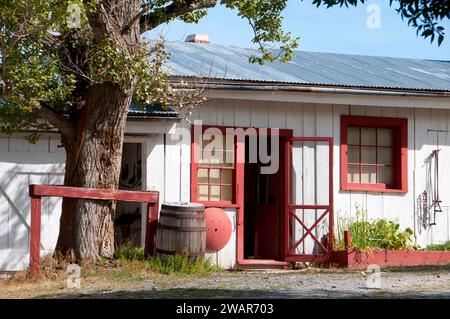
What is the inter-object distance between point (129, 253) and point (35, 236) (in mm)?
1857

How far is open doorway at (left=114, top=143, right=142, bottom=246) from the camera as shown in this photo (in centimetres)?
1861

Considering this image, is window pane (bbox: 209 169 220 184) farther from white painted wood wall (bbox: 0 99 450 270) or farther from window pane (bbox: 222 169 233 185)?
white painted wood wall (bbox: 0 99 450 270)

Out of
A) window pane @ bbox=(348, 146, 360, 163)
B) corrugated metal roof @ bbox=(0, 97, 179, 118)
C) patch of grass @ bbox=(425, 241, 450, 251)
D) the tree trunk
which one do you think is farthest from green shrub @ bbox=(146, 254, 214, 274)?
patch of grass @ bbox=(425, 241, 450, 251)

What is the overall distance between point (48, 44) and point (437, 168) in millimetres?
7882

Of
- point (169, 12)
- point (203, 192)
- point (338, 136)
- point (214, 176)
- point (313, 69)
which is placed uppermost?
point (169, 12)

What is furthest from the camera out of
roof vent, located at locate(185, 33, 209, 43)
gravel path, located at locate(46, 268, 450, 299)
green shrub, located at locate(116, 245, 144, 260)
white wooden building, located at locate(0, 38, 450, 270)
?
roof vent, located at locate(185, 33, 209, 43)

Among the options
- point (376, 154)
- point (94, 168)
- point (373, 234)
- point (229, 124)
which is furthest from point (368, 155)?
point (94, 168)

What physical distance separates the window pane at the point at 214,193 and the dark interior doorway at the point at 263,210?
117cm

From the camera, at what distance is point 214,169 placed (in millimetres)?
17469

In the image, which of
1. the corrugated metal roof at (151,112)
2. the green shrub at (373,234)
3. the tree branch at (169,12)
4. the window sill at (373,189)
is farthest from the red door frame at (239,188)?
the tree branch at (169,12)

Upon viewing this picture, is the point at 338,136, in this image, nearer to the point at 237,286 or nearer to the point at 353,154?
the point at 353,154

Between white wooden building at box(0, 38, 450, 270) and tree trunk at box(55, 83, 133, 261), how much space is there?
1319 mm

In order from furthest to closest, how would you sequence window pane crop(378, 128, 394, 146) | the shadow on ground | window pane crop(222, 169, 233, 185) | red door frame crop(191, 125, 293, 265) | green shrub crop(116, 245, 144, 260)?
window pane crop(378, 128, 394, 146)
window pane crop(222, 169, 233, 185)
red door frame crop(191, 125, 293, 265)
green shrub crop(116, 245, 144, 260)
the shadow on ground

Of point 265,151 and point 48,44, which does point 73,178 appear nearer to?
point 48,44
